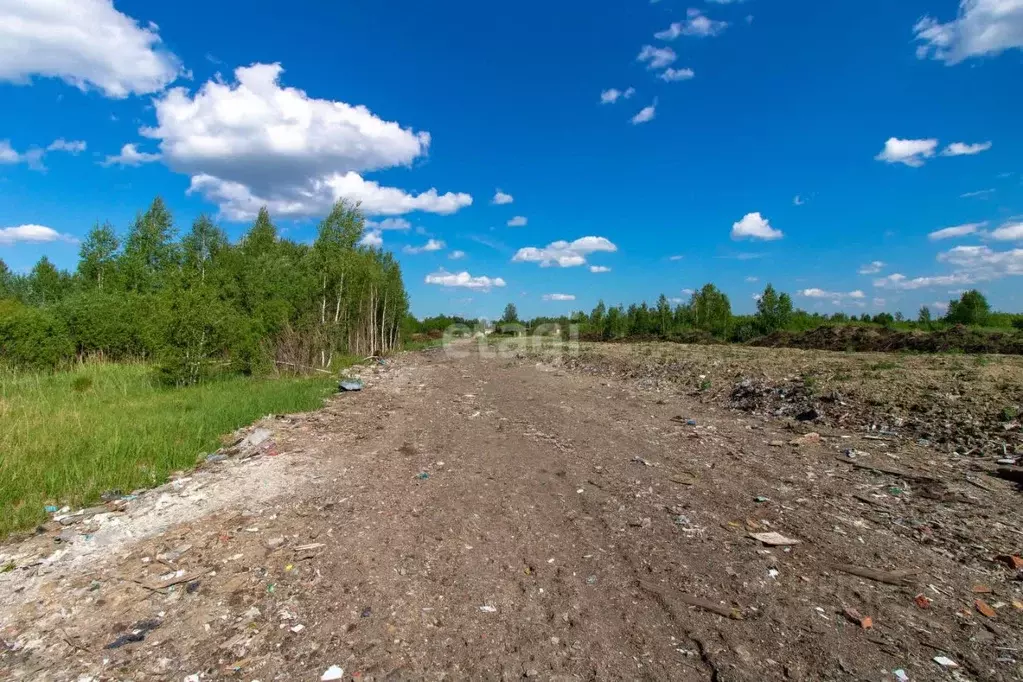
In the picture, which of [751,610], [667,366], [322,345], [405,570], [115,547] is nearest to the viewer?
[751,610]

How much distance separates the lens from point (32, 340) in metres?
14.2

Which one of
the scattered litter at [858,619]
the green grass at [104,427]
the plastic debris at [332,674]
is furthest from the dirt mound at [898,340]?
the green grass at [104,427]

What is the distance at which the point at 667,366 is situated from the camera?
14.3 meters

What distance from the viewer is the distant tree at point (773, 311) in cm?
2922

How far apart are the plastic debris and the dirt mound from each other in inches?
692

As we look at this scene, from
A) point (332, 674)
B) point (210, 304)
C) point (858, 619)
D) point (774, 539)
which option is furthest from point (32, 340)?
point (858, 619)

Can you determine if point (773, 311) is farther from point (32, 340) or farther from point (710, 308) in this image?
point (32, 340)

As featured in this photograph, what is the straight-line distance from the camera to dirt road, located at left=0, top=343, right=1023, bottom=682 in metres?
2.57

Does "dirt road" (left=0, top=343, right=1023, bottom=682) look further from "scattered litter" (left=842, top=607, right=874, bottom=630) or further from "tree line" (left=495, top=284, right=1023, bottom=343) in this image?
"tree line" (left=495, top=284, right=1023, bottom=343)

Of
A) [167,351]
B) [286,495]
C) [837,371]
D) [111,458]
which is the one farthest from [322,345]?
[837,371]

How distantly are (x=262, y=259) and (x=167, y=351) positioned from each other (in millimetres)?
11883

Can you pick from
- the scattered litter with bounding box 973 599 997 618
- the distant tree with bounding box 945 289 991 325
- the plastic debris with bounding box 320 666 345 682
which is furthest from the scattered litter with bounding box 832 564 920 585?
the distant tree with bounding box 945 289 991 325

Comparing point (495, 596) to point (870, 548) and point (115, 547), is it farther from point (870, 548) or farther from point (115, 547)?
point (115, 547)

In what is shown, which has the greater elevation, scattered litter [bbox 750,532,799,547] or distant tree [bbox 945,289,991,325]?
distant tree [bbox 945,289,991,325]
